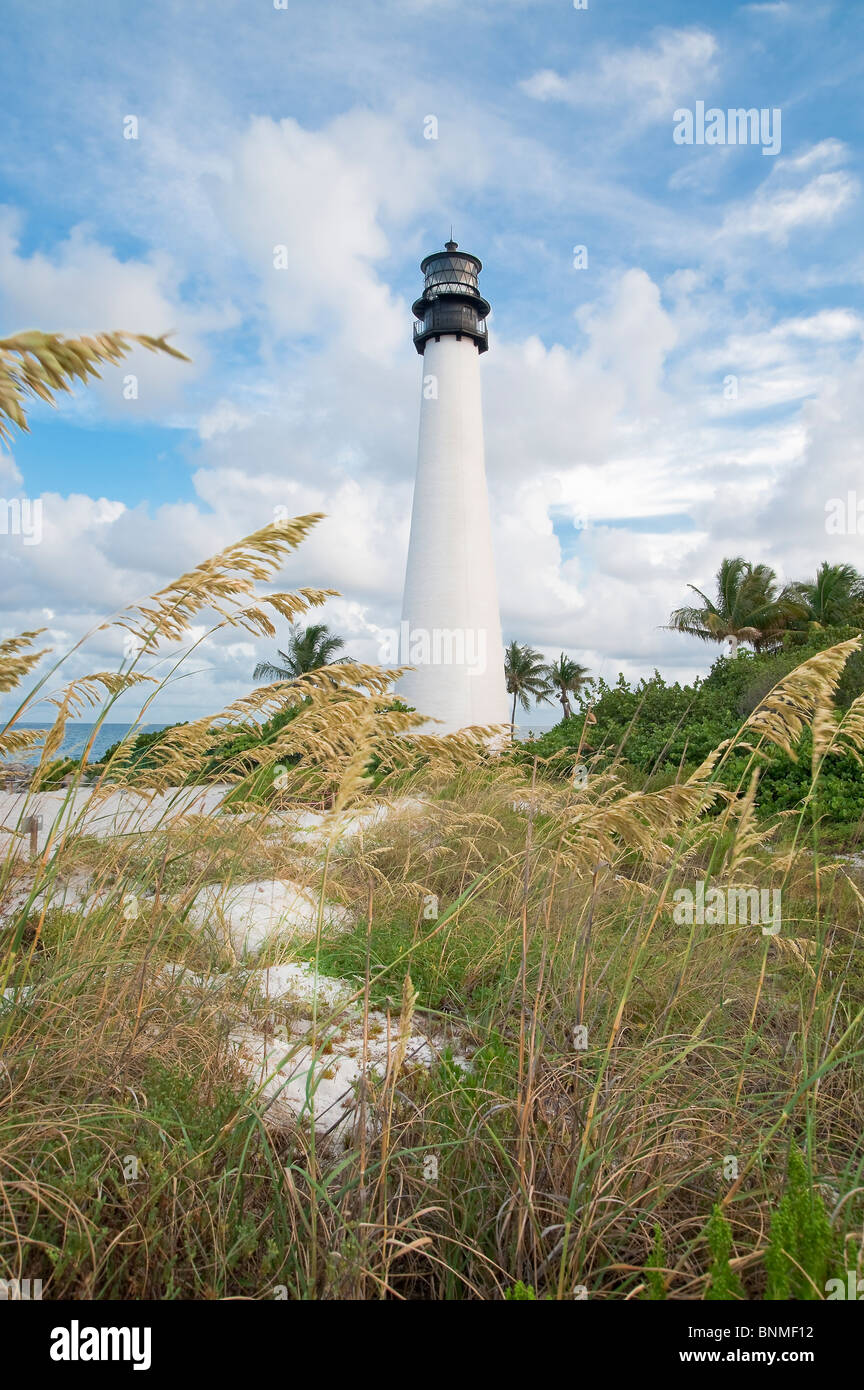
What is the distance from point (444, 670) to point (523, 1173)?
16805 millimetres

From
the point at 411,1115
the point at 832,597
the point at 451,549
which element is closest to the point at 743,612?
the point at 832,597

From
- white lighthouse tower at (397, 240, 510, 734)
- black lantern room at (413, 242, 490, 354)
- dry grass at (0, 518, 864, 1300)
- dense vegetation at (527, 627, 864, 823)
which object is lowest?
dry grass at (0, 518, 864, 1300)

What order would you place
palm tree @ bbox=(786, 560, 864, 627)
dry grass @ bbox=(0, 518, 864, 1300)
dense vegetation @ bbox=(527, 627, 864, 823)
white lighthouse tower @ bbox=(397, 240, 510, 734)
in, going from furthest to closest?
A: palm tree @ bbox=(786, 560, 864, 627), white lighthouse tower @ bbox=(397, 240, 510, 734), dense vegetation @ bbox=(527, 627, 864, 823), dry grass @ bbox=(0, 518, 864, 1300)

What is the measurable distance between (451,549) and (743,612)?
18724mm

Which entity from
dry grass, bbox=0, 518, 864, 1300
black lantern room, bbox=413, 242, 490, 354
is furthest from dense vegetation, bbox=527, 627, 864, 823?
black lantern room, bbox=413, 242, 490, 354

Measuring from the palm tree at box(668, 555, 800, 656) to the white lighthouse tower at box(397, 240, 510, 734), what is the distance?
16323mm

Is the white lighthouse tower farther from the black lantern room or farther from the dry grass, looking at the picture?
the dry grass

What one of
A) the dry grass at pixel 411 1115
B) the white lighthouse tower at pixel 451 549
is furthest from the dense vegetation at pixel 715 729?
the dry grass at pixel 411 1115

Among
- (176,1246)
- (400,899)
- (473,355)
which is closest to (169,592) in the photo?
(176,1246)

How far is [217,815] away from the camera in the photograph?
128 inches

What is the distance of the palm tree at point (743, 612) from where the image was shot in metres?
30.7

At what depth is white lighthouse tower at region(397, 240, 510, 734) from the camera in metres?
18.0

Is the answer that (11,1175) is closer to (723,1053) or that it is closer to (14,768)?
(14,768)

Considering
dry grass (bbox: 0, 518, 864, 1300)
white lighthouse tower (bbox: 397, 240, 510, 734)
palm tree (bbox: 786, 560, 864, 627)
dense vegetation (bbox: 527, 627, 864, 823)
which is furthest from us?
palm tree (bbox: 786, 560, 864, 627)
